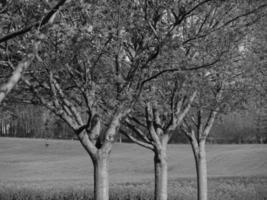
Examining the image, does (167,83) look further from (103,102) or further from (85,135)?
(85,135)

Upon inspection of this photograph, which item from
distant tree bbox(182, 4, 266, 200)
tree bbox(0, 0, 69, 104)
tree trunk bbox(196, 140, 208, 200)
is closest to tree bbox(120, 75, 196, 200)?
distant tree bbox(182, 4, 266, 200)

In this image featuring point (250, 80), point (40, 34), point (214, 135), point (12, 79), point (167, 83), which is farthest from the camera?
point (214, 135)

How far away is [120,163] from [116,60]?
43.8 m

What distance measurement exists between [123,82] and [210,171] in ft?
120

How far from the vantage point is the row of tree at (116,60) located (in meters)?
8.10

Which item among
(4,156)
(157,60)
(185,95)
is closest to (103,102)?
(157,60)

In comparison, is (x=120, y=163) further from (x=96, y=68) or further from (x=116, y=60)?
(x=116, y=60)

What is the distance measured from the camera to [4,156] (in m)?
63.2

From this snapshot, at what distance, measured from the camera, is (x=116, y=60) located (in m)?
9.87

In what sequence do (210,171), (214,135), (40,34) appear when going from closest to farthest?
(40,34)
(210,171)
(214,135)

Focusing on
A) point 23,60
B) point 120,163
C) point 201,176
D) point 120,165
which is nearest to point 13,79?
point 23,60

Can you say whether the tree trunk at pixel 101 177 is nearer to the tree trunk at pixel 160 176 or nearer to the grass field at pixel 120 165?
the tree trunk at pixel 160 176

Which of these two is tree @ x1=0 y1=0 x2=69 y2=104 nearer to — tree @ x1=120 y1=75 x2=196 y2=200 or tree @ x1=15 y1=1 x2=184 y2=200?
tree @ x1=15 y1=1 x2=184 y2=200

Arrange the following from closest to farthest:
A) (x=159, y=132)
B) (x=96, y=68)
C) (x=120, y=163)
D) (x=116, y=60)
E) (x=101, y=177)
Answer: (x=101, y=177)
(x=116, y=60)
(x=96, y=68)
(x=159, y=132)
(x=120, y=163)
